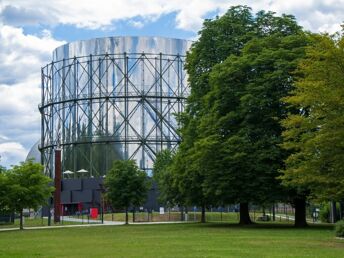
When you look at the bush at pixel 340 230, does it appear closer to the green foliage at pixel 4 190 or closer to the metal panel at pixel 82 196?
the green foliage at pixel 4 190

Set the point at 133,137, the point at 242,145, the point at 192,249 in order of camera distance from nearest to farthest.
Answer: the point at 192,249, the point at 242,145, the point at 133,137

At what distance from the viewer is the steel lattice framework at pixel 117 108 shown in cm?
8612

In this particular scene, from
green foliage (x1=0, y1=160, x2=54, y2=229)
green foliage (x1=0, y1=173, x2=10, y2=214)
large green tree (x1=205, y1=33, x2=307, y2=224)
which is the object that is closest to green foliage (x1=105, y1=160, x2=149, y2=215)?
green foliage (x1=0, y1=160, x2=54, y2=229)

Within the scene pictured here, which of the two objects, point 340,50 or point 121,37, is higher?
point 121,37

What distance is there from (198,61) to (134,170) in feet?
43.9

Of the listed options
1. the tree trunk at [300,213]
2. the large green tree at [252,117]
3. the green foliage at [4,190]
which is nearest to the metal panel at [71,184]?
the green foliage at [4,190]

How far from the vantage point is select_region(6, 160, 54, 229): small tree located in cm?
4800

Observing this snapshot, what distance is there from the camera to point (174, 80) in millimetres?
90000

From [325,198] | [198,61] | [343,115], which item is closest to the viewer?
[343,115]

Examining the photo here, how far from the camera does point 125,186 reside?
5475 centimetres

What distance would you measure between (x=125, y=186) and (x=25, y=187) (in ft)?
31.1

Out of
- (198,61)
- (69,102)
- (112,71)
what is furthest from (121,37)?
(198,61)

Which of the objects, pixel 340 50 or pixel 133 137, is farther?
pixel 133 137

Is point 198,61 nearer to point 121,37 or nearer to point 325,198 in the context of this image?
point 325,198
